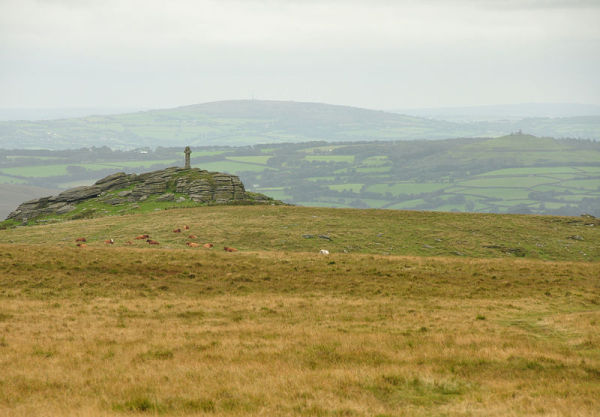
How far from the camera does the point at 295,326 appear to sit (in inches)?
882

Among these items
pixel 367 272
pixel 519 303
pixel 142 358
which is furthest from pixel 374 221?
pixel 142 358

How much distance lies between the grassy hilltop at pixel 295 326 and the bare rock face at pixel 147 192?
80.1 feet

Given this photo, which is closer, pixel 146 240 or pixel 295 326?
pixel 295 326

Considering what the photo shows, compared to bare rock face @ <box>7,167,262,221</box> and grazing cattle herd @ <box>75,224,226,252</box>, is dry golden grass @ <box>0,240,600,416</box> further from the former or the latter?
bare rock face @ <box>7,167,262,221</box>

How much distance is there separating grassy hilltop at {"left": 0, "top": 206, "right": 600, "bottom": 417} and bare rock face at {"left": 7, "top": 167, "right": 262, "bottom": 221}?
80.1ft

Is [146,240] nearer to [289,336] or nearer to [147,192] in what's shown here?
[289,336]

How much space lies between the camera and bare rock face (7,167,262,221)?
7319 centimetres

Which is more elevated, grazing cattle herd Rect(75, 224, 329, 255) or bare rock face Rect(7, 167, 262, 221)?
bare rock face Rect(7, 167, 262, 221)

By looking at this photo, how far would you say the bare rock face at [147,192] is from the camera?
73.2 m

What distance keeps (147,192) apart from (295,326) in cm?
5731

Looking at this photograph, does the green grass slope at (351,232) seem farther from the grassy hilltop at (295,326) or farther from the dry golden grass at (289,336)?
the dry golden grass at (289,336)

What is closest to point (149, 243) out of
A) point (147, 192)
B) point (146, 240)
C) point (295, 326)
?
point (146, 240)

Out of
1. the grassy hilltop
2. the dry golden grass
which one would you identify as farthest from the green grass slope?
the dry golden grass

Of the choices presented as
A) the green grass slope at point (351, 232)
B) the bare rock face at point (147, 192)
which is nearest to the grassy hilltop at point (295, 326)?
the green grass slope at point (351, 232)
